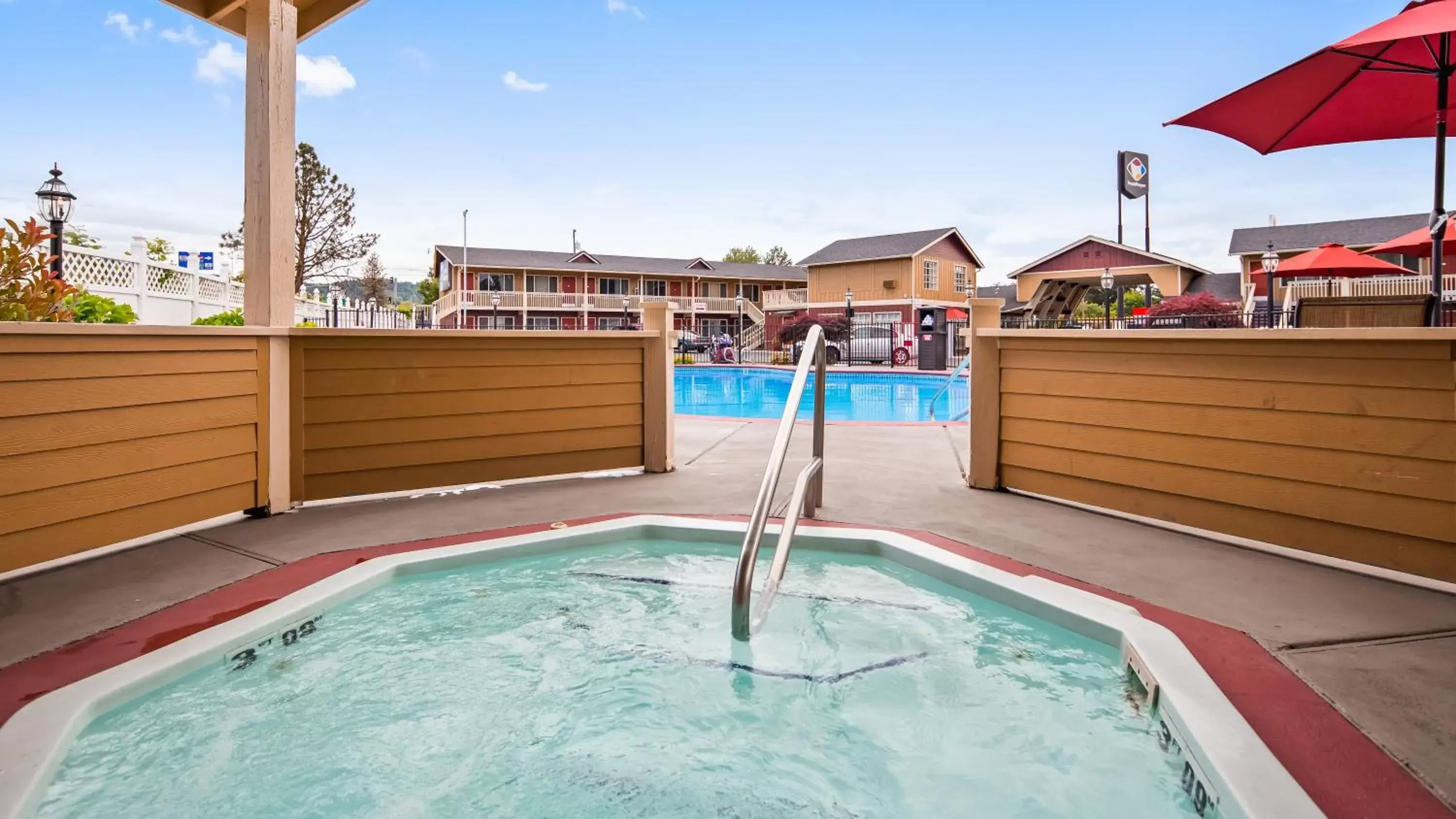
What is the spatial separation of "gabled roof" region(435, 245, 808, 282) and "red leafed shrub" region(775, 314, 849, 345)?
1024 centimetres

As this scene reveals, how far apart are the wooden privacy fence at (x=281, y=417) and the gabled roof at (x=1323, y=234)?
1116 inches

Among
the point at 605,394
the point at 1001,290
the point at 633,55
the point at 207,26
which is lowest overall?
the point at 605,394

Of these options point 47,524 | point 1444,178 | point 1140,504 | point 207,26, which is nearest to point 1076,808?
point 1140,504

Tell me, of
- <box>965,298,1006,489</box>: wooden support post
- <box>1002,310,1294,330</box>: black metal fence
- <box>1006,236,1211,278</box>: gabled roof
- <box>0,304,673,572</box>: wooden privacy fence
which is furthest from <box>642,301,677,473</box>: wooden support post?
<box>1006,236,1211,278</box>: gabled roof

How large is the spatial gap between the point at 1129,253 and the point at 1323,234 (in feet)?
20.4

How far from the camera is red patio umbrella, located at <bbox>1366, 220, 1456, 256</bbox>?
22.4 ft

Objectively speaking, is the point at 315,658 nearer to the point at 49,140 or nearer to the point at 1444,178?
the point at 1444,178

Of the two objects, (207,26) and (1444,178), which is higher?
(207,26)

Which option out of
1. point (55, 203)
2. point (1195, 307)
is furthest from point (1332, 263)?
point (1195, 307)

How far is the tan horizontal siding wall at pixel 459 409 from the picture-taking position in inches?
159

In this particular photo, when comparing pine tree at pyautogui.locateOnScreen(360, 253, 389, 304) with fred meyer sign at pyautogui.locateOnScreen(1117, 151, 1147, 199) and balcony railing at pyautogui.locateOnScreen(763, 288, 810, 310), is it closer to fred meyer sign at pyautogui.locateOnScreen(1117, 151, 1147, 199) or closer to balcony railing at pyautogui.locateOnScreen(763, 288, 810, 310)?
balcony railing at pyautogui.locateOnScreen(763, 288, 810, 310)

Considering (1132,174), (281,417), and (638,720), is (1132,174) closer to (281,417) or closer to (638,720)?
(281,417)

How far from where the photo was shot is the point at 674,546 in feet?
11.6

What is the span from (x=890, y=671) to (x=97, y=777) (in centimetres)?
205
